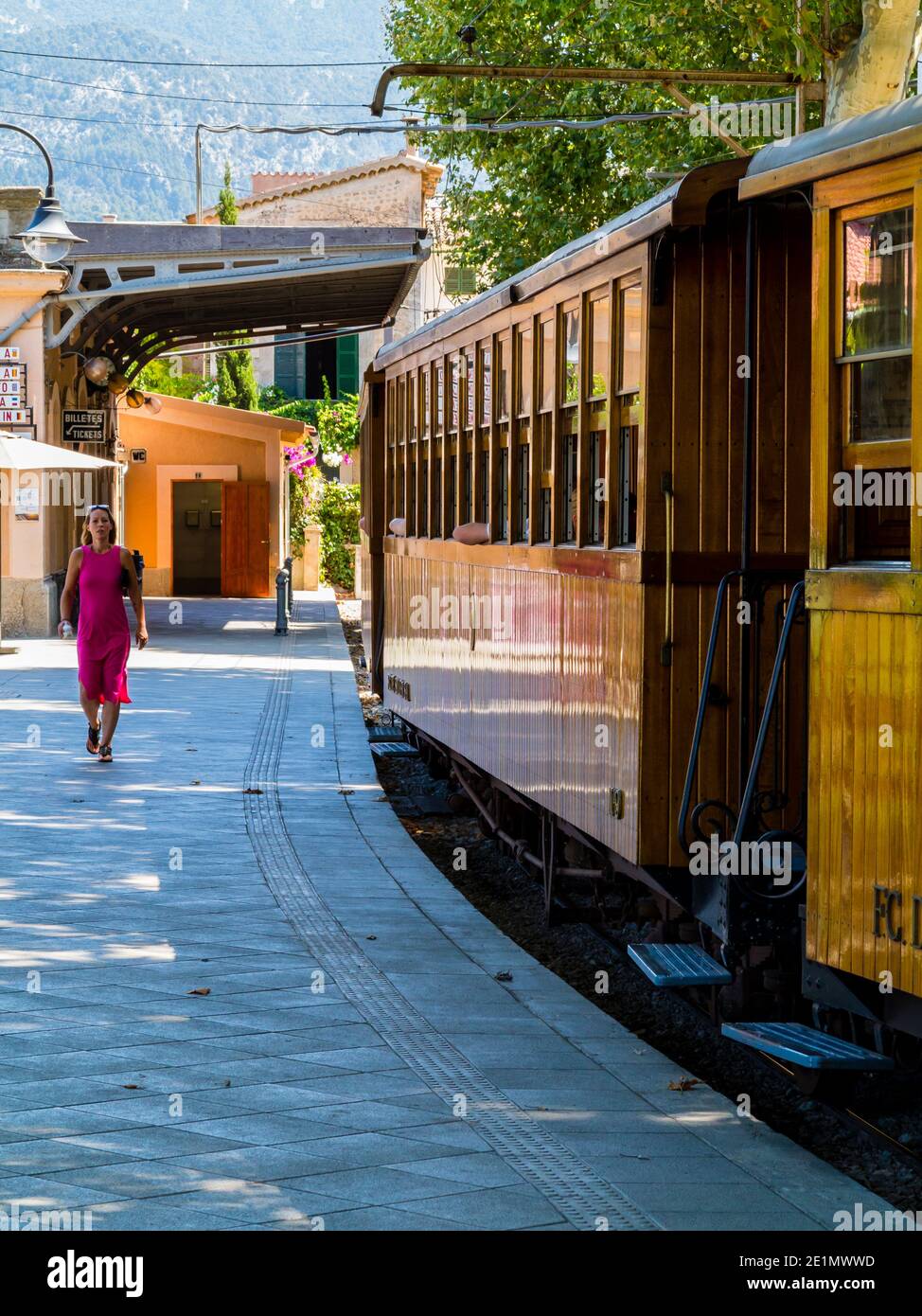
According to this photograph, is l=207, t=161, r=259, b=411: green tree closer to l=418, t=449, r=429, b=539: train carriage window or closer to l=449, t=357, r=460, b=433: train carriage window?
l=418, t=449, r=429, b=539: train carriage window

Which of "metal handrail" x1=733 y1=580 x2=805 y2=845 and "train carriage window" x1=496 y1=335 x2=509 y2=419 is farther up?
"train carriage window" x1=496 y1=335 x2=509 y2=419

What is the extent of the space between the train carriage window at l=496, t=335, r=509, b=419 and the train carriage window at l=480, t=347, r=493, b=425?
183 millimetres

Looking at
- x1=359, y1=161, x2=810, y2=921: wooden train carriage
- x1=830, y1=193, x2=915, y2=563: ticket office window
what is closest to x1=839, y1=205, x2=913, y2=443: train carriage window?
x1=830, y1=193, x2=915, y2=563: ticket office window

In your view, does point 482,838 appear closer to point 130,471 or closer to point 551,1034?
point 551,1034

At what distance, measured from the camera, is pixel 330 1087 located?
18.3 feet

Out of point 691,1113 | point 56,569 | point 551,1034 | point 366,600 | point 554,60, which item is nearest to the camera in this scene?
point 691,1113

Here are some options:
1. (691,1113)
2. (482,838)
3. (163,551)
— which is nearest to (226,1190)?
(691,1113)

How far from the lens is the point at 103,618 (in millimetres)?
12938

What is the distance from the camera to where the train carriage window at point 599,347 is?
739 cm

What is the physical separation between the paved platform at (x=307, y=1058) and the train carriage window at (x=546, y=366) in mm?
2394

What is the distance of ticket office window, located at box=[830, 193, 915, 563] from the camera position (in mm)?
4988

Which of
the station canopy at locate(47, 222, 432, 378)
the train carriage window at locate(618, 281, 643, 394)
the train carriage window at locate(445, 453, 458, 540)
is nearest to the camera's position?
the train carriage window at locate(618, 281, 643, 394)

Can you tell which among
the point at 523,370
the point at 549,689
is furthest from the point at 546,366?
the point at 549,689
